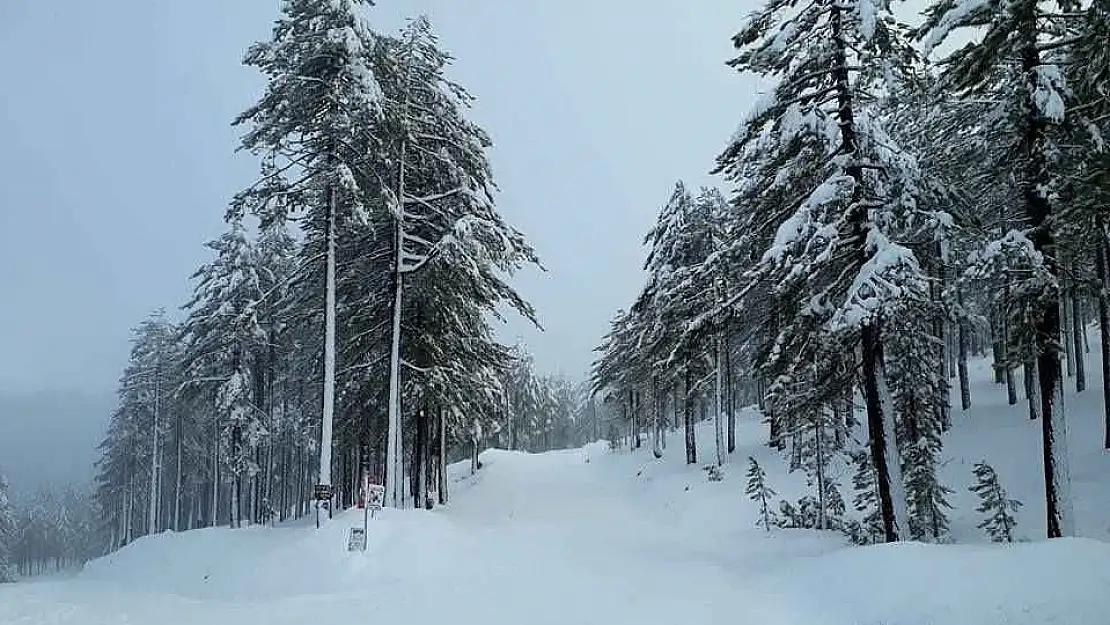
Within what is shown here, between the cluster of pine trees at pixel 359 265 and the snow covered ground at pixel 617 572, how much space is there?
3120 mm

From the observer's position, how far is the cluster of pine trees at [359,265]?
51.9ft

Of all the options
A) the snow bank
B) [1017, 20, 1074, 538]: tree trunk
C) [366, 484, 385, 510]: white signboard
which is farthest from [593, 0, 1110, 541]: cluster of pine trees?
[366, 484, 385, 510]: white signboard

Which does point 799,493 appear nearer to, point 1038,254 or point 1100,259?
point 1100,259

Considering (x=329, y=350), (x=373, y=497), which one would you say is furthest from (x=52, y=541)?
(x=373, y=497)

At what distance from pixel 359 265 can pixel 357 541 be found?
995 cm

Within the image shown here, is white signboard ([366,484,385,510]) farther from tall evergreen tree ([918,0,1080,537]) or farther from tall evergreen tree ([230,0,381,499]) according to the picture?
tall evergreen tree ([918,0,1080,537])

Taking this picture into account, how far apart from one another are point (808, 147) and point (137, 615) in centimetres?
1375

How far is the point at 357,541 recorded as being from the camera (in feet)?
43.6

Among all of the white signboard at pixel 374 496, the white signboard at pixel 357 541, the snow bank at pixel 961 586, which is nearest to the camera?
the snow bank at pixel 961 586

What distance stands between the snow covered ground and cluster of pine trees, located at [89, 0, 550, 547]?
3.12m

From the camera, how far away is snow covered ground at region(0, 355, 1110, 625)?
7887mm

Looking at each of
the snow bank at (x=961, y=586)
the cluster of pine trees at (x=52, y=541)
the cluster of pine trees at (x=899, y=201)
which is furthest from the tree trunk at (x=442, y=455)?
the cluster of pine trees at (x=52, y=541)

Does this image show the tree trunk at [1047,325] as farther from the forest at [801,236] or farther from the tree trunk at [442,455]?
the tree trunk at [442,455]

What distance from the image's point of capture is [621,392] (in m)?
48.0
